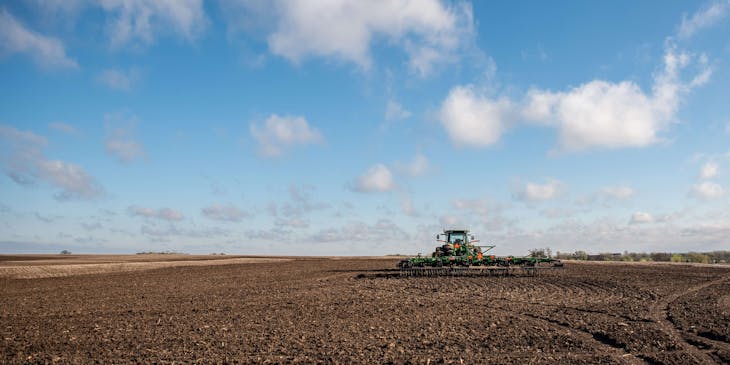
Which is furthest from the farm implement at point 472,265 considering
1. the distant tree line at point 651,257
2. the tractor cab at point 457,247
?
the distant tree line at point 651,257

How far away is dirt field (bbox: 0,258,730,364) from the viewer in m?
9.88

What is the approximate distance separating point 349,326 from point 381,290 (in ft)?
31.8

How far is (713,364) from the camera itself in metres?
8.88

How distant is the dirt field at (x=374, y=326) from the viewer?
9875 mm

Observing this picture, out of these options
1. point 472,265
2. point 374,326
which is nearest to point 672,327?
point 374,326

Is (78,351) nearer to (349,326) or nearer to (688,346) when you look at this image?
(349,326)

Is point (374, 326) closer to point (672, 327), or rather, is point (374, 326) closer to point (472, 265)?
point (672, 327)

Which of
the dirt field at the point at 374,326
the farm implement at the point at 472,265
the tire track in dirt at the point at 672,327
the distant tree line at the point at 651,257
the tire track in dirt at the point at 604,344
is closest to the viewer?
the tire track in dirt at the point at 604,344

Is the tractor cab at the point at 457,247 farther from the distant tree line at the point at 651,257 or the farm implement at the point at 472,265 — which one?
the distant tree line at the point at 651,257

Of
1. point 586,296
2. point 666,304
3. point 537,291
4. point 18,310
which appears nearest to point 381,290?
point 537,291

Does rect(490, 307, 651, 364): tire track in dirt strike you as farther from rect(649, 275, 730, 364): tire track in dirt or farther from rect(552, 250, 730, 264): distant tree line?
rect(552, 250, 730, 264): distant tree line

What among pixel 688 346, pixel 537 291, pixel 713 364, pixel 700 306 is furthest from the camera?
pixel 537 291

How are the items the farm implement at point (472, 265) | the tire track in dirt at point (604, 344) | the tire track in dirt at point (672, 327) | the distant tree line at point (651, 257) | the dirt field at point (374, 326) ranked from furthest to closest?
the distant tree line at point (651, 257) → the farm implement at point (472, 265) → the dirt field at point (374, 326) → the tire track in dirt at point (672, 327) → the tire track in dirt at point (604, 344)

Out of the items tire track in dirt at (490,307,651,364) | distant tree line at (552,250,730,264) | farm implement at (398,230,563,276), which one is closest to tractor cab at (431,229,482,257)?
farm implement at (398,230,563,276)
